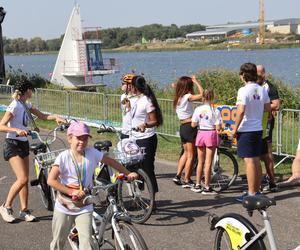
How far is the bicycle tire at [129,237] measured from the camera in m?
4.38

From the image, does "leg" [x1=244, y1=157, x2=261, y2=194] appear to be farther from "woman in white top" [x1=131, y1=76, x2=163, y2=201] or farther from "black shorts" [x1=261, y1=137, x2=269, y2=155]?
"woman in white top" [x1=131, y1=76, x2=163, y2=201]

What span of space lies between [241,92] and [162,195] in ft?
6.72

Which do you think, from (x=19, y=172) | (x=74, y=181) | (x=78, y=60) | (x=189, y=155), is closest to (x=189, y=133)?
(x=189, y=155)

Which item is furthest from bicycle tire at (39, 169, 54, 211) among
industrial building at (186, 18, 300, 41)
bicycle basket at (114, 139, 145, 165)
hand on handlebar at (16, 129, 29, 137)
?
industrial building at (186, 18, 300, 41)

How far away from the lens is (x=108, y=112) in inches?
573

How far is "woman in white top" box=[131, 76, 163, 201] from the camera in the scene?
23.1ft

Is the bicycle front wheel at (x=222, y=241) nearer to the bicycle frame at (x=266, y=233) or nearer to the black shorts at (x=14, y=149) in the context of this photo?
the bicycle frame at (x=266, y=233)

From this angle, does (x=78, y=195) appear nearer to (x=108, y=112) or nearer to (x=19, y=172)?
(x=19, y=172)

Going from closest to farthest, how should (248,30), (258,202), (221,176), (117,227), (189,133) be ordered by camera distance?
1. (258,202)
2. (117,227)
3. (189,133)
4. (221,176)
5. (248,30)

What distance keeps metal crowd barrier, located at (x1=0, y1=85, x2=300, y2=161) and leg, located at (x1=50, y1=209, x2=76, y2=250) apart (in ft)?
19.3

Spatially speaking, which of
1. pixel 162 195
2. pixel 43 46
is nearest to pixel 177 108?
pixel 162 195

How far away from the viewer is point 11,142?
6781 mm

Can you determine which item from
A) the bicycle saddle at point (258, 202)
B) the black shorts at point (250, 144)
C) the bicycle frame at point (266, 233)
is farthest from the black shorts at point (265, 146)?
the bicycle saddle at point (258, 202)

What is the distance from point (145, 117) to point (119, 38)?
126064 millimetres
